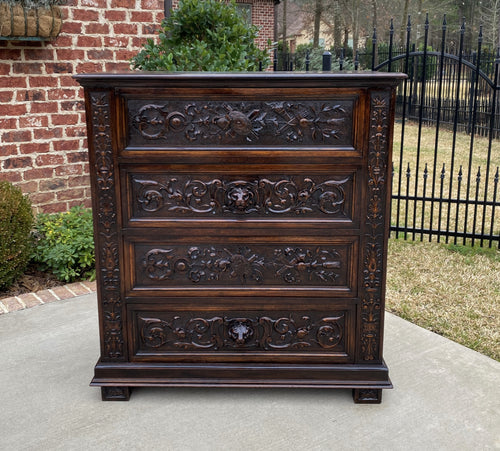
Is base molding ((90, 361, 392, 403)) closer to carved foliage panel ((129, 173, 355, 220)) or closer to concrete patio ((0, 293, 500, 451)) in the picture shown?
concrete patio ((0, 293, 500, 451))

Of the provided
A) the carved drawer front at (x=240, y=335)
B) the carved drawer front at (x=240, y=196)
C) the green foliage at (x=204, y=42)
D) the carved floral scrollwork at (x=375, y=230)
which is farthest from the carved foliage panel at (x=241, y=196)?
the green foliage at (x=204, y=42)

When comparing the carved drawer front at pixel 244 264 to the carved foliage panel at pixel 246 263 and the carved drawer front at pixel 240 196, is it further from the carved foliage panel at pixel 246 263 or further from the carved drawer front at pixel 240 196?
the carved drawer front at pixel 240 196

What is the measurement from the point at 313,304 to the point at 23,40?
315cm

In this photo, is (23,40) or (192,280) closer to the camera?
(192,280)

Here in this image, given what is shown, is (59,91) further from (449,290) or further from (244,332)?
(449,290)

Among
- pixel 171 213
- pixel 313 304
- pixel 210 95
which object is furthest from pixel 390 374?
pixel 210 95

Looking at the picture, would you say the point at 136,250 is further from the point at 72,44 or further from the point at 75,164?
the point at 72,44

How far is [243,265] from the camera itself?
2729 mm

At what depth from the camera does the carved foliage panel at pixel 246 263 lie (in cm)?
271

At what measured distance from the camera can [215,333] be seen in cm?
281

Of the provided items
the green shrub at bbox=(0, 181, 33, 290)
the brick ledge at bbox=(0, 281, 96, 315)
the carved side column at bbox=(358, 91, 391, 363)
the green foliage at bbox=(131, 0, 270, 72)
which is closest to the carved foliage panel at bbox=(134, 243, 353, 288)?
the carved side column at bbox=(358, 91, 391, 363)

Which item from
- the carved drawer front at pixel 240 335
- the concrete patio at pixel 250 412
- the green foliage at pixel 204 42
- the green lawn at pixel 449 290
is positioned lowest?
the green lawn at pixel 449 290

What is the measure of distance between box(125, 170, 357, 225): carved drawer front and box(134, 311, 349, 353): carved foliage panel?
492 mm

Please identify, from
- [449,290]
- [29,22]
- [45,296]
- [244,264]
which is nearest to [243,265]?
[244,264]
